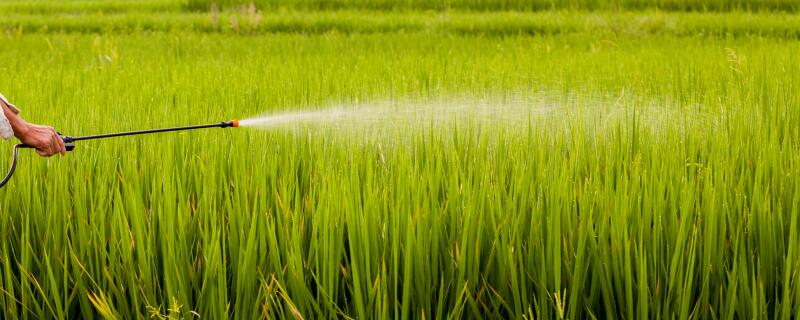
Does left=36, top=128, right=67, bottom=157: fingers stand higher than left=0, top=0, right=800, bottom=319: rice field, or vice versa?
left=36, top=128, right=67, bottom=157: fingers

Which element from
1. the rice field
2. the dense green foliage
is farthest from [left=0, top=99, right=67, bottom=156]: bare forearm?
the dense green foliage

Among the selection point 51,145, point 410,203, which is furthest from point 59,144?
point 410,203

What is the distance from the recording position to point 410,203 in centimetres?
155

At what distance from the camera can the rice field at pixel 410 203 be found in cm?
129

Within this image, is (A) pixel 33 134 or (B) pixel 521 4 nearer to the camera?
(A) pixel 33 134

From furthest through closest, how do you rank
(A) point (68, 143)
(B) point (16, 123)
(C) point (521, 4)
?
(C) point (521, 4) → (A) point (68, 143) → (B) point (16, 123)

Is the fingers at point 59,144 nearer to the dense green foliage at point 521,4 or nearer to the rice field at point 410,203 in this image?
the rice field at point 410,203

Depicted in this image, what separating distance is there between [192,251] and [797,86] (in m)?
2.59

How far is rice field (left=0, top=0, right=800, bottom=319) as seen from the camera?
50.7 inches

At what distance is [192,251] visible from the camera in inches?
58.1

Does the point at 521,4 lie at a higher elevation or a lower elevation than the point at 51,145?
higher

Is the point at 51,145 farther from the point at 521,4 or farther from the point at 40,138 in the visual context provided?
the point at 521,4

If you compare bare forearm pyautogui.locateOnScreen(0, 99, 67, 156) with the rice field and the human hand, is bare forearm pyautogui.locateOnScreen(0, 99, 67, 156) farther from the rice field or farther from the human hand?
the rice field

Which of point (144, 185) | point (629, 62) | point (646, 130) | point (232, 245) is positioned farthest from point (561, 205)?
point (629, 62)
